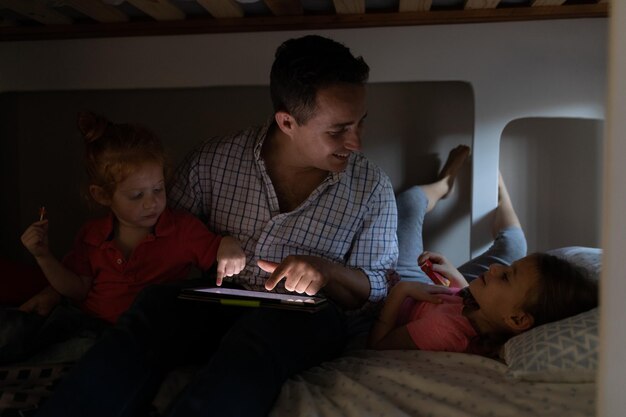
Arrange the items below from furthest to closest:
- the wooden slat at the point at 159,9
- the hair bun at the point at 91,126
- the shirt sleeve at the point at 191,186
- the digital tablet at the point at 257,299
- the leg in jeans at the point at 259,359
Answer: the wooden slat at the point at 159,9, the shirt sleeve at the point at 191,186, the hair bun at the point at 91,126, the digital tablet at the point at 257,299, the leg in jeans at the point at 259,359

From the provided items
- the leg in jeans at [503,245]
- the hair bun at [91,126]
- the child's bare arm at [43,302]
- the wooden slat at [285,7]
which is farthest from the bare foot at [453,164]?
the child's bare arm at [43,302]

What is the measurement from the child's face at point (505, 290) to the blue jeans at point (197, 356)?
0.85 ft

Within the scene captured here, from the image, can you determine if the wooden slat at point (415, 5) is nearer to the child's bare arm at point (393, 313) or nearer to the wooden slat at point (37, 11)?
the child's bare arm at point (393, 313)

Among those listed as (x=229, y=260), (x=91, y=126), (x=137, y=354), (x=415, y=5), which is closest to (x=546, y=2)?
(x=415, y=5)

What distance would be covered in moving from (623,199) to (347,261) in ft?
2.68

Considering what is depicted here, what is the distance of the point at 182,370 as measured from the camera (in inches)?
43.9

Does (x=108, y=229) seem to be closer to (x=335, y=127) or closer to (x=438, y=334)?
(x=335, y=127)

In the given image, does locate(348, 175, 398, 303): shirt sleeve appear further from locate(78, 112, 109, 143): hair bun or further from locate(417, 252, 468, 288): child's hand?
locate(78, 112, 109, 143): hair bun

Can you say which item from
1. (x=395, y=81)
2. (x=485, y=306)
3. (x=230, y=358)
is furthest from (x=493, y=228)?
(x=230, y=358)

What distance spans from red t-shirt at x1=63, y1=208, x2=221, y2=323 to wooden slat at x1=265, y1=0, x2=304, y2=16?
1.76 feet

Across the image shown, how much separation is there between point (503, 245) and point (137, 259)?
82 cm

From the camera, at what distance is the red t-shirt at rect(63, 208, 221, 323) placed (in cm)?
133

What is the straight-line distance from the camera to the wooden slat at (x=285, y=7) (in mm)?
1540

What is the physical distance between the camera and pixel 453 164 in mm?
1729
